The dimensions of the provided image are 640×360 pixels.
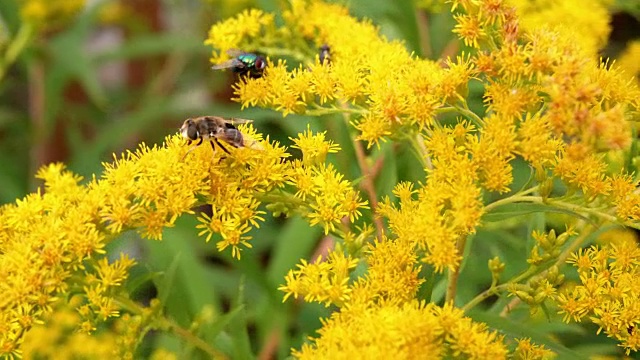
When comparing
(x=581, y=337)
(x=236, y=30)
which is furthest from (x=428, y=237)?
(x=581, y=337)

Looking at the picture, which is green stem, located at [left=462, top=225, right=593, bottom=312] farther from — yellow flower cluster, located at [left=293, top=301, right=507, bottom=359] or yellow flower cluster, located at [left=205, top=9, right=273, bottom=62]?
yellow flower cluster, located at [left=205, top=9, right=273, bottom=62]

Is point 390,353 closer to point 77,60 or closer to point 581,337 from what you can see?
point 581,337

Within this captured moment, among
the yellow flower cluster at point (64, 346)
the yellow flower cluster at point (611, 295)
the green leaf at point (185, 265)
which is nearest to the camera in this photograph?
the yellow flower cluster at point (611, 295)

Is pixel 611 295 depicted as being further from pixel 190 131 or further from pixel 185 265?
pixel 185 265

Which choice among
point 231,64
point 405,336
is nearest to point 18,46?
point 231,64

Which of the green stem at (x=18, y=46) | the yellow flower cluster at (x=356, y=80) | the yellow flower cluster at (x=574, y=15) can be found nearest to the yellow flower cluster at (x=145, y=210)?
the yellow flower cluster at (x=356, y=80)

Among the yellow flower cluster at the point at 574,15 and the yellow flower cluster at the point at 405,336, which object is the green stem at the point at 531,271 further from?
the yellow flower cluster at the point at 574,15

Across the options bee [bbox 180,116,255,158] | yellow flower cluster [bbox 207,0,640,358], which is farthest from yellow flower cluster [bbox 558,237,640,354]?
bee [bbox 180,116,255,158]
